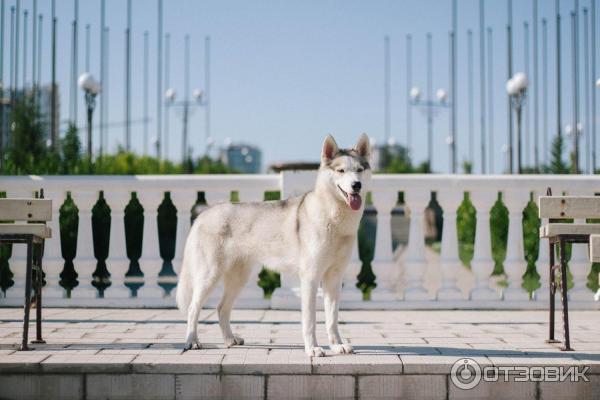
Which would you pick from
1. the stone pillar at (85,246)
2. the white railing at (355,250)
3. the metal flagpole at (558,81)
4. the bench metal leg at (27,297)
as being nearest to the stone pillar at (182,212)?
the white railing at (355,250)

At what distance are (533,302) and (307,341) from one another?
3.66m

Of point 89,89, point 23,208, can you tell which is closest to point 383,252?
point 23,208

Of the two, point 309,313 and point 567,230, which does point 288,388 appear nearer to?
point 309,313

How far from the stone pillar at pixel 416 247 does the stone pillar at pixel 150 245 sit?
261 cm

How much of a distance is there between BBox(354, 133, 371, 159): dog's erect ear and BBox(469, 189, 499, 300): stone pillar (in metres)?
2.76

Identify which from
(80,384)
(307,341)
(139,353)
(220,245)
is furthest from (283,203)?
(80,384)

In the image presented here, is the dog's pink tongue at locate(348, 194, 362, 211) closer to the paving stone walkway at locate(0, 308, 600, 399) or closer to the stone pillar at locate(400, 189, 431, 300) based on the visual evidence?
the paving stone walkway at locate(0, 308, 600, 399)

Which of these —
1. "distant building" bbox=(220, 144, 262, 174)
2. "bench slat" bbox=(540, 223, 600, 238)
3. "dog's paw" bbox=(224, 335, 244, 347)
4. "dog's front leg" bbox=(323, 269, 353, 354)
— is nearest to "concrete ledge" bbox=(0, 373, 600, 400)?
"dog's front leg" bbox=(323, 269, 353, 354)

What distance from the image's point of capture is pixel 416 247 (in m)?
7.36

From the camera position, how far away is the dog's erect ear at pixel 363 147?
486cm

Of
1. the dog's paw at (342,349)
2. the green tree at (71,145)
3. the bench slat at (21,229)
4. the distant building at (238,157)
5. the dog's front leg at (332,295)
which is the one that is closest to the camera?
the dog's paw at (342,349)

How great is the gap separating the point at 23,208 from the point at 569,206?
4.09m

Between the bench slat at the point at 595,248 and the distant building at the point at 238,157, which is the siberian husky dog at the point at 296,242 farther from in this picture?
the distant building at the point at 238,157

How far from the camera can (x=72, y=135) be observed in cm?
1827
